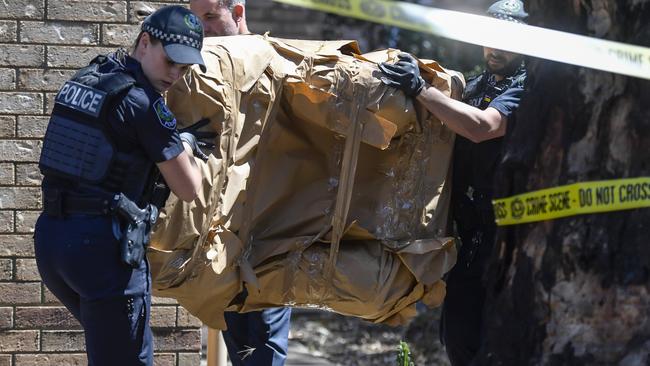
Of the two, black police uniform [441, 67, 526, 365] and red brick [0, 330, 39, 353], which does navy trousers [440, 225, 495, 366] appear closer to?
black police uniform [441, 67, 526, 365]

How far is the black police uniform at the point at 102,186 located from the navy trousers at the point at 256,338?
1073mm

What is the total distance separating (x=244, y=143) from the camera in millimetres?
3865

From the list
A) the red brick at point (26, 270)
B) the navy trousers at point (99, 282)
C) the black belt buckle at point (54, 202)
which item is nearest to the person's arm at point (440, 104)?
the navy trousers at point (99, 282)

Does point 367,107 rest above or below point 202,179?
above

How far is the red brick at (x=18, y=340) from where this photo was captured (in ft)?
17.0

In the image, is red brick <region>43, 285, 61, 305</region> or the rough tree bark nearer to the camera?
the rough tree bark

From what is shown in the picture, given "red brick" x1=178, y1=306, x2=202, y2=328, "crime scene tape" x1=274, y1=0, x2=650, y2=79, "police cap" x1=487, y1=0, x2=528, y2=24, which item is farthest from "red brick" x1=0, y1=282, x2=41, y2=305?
"crime scene tape" x1=274, y1=0, x2=650, y2=79

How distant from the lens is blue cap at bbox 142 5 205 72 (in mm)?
3381

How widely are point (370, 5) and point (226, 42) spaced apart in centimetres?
113

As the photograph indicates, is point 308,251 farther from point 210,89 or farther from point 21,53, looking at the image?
point 21,53

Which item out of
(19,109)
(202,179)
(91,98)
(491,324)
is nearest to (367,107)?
(202,179)

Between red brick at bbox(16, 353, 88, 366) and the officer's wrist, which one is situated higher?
the officer's wrist

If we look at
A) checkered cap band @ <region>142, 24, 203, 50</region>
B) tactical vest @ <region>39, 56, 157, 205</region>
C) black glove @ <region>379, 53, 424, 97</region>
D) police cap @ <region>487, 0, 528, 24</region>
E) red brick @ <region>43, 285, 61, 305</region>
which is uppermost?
police cap @ <region>487, 0, 528, 24</region>

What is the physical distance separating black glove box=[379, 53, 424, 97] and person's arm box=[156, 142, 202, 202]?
0.76 m
